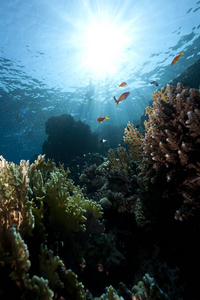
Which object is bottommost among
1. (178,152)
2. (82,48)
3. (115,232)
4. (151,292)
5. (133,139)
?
(151,292)

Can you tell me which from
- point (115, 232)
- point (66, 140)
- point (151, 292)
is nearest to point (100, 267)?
point (115, 232)

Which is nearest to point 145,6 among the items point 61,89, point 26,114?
point 61,89

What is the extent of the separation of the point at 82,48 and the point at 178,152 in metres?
20.7

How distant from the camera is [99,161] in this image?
12539mm

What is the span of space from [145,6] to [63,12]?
7836 millimetres

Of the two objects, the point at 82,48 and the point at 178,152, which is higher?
the point at 82,48

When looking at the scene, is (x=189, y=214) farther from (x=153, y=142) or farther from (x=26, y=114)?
(x=26, y=114)

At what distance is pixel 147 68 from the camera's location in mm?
27516

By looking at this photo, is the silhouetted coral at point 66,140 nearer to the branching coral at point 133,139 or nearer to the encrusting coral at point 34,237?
the branching coral at point 133,139

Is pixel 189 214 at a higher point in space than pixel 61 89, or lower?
lower

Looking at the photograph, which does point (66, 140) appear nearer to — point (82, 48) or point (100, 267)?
point (82, 48)

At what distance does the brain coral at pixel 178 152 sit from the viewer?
2.29m

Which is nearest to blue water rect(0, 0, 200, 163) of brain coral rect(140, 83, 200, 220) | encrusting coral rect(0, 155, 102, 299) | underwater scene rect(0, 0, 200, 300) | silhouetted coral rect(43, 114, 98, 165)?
underwater scene rect(0, 0, 200, 300)

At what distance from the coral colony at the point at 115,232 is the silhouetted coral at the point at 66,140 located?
13497mm
